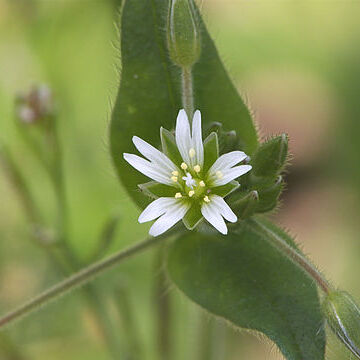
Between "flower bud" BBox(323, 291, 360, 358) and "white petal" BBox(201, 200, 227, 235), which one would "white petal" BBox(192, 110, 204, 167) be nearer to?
"white petal" BBox(201, 200, 227, 235)

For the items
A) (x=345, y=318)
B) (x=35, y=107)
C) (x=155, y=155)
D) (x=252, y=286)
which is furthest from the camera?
(x=35, y=107)

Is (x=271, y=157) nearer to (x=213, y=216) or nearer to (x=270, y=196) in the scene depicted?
(x=270, y=196)

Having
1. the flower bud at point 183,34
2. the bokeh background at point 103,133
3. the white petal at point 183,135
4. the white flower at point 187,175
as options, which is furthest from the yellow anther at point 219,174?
the bokeh background at point 103,133

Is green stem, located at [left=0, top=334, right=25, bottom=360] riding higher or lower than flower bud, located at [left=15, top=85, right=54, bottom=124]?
lower

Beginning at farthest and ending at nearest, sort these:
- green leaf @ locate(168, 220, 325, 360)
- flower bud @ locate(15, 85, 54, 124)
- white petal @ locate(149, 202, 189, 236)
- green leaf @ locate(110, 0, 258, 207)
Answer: flower bud @ locate(15, 85, 54, 124), green leaf @ locate(110, 0, 258, 207), green leaf @ locate(168, 220, 325, 360), white petal @ locate(149, 202, 189, 236)

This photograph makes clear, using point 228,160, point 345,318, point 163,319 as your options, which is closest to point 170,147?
point 228,160

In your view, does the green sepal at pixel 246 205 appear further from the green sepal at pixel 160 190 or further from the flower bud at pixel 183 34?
the flower bud at pixel 183 34

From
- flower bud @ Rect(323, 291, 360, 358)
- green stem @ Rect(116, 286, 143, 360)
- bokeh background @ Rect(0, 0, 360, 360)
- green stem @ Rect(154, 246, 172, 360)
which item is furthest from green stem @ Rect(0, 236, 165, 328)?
bokeh background @ Rect(0, 0, 360, 360)
